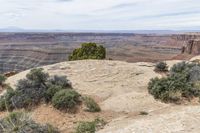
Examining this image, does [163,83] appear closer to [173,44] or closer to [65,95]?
[65,95]

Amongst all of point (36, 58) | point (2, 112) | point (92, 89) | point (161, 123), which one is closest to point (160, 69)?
point (92, 89)

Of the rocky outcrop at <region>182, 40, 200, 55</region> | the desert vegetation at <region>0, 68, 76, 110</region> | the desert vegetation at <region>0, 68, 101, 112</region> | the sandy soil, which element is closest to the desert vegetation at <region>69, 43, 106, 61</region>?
the sandy soil

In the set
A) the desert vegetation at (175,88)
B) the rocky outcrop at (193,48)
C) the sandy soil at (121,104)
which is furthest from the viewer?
the rocky outcrop at (193,48)

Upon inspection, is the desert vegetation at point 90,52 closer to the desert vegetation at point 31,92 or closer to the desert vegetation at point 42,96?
the desert vegetation at point 42,96

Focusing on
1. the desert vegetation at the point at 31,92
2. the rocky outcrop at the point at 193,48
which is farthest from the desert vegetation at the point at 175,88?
the rocky outcrop at the point at 193,48

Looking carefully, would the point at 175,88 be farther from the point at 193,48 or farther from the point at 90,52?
the point at 193,48

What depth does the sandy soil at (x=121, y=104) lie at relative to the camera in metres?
9.97

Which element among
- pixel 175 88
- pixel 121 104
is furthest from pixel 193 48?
pixel 121 104

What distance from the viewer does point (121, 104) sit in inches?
563

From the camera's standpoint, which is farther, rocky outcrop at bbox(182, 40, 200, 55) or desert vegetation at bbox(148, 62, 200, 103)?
rocky outcrop at bbox(182, 40, 200, 55)

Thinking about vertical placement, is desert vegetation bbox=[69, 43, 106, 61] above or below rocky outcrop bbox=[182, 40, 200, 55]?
above

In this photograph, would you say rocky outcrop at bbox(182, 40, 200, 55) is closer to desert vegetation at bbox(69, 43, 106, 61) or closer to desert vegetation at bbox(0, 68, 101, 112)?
desert vegetation at bbox(69, 43, 106, 61)

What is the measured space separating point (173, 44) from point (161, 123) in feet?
486

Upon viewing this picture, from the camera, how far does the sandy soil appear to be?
9969 mm
